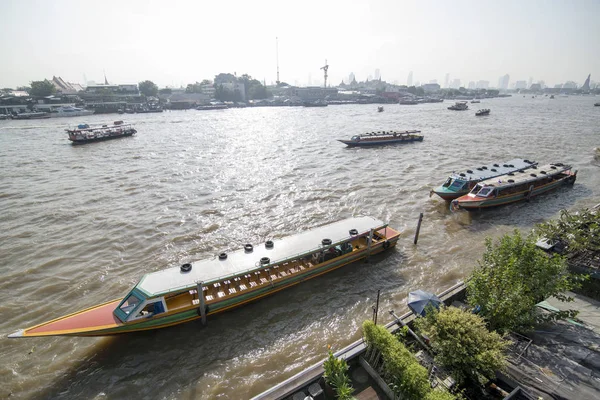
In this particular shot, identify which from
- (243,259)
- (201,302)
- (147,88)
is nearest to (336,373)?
(201,302)

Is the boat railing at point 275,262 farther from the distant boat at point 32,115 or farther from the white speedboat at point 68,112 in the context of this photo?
the white speedboat at point 68,112

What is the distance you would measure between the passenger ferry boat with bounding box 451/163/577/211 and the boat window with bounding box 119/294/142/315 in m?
26.4

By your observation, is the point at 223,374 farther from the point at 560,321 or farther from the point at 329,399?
the point at 560,321

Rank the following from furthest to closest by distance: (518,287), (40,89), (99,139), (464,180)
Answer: (40,89) → (99,139) → (464,180) → (518,287)

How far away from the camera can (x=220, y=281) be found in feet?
46.6

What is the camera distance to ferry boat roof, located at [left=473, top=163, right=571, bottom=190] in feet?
91.4

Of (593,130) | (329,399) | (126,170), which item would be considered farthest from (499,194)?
(593,130)

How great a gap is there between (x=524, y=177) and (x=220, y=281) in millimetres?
32230

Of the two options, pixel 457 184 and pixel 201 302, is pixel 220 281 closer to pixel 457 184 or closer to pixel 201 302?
pixel 201 302

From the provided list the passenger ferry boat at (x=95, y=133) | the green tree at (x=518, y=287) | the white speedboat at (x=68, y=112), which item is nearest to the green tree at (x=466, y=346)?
the green tree at (x=518, y=287)

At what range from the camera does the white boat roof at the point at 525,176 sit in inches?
1099

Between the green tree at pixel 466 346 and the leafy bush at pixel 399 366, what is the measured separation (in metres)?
1.12

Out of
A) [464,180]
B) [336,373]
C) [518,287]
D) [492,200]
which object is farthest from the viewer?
[464,180]

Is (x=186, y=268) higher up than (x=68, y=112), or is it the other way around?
(x=68, y=112)
